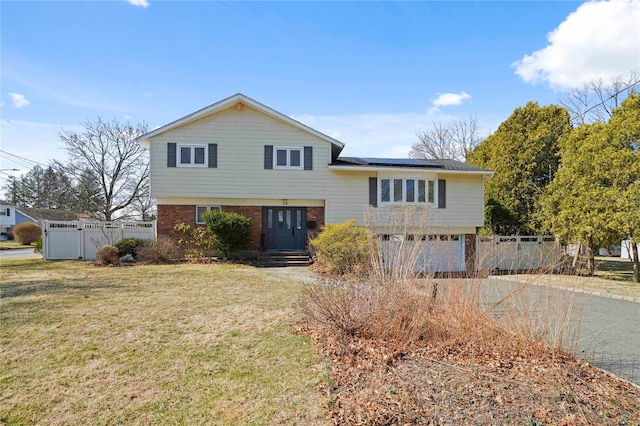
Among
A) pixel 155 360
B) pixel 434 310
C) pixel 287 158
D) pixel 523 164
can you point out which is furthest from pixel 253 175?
pixel 523 164

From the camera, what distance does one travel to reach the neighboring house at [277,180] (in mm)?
16438

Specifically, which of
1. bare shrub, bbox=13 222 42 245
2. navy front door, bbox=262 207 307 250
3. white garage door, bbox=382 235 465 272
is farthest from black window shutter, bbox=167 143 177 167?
bare shrub, bbox=13 222 42 245

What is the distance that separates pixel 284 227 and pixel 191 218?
4.39 meters

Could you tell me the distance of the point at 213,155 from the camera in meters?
16.6

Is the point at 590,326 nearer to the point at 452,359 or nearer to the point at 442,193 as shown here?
the point at 452,359

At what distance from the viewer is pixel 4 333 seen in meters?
5.50

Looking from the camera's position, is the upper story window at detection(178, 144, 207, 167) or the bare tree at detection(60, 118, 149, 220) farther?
the bare tree at detection(60, 118, 149, 220)

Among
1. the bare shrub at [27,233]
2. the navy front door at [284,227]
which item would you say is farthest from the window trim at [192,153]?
the bare shrub at [27,233]

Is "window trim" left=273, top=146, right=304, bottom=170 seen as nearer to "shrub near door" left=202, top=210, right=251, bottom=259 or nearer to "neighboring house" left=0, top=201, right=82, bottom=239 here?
"shrub near door" left=202, top=210, right=251, bottom=259

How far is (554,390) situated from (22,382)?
5750mm

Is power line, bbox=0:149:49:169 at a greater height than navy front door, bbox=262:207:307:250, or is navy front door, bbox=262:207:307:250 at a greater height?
power line, bbox=0:149:49:169

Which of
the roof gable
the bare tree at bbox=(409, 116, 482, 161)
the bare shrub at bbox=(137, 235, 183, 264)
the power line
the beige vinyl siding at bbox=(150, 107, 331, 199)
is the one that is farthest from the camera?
the bare tree at bbox=(409, 116, 482, 161)

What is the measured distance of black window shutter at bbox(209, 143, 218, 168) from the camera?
1659 centimetres

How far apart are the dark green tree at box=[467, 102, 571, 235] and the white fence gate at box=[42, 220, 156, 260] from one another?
19320 millimetres
